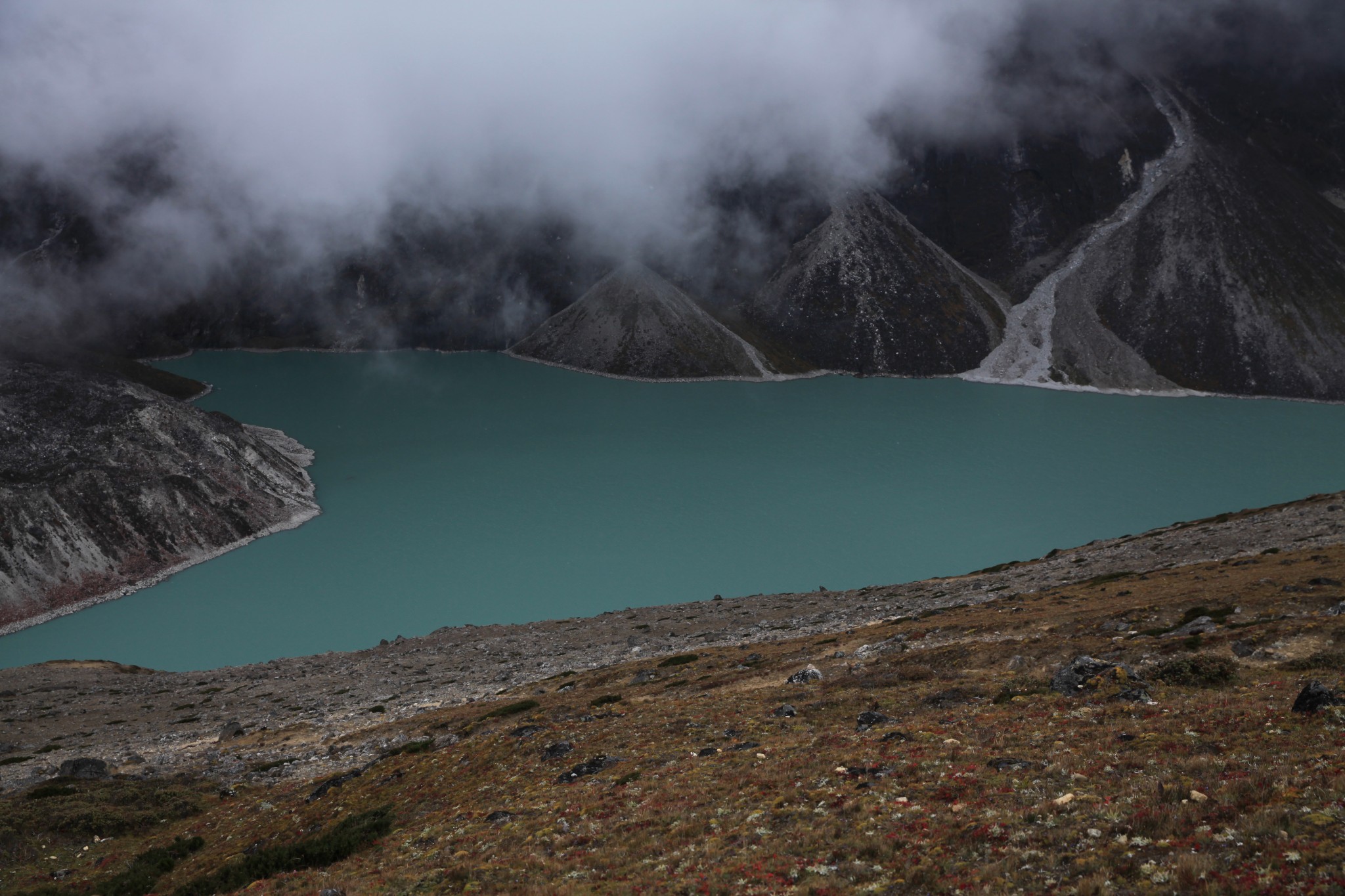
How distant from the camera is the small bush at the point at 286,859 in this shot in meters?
20.3

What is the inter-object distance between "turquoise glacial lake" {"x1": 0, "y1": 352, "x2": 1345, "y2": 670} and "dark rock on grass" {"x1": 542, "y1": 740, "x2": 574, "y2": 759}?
167 feet

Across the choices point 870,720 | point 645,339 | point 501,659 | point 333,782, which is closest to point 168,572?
point 501,659

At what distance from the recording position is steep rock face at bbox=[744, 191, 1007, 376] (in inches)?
7067

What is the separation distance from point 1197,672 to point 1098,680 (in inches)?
96.8

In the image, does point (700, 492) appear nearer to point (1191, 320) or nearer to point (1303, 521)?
point (1303, 521)

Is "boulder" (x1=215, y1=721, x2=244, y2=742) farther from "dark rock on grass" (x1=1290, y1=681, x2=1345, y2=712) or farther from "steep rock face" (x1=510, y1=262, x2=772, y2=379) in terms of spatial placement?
"steep rock face" (x1=510, y1=262, x2=772, y2=379)

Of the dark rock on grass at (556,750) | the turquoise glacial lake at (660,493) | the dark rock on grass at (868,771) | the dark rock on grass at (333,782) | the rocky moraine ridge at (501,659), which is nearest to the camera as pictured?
the dark rock on grass at (868,771)

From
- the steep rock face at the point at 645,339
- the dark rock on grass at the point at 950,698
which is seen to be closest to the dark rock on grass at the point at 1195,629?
the dark rock on grass at the point at 950,698

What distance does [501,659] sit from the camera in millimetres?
55094

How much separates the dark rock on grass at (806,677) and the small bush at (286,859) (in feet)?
50.7

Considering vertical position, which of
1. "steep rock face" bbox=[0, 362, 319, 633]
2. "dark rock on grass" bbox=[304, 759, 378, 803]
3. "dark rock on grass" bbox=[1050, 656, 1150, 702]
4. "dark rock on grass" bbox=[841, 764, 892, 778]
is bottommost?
"dark rock on grass" bbox=[304, 759, 378, 803]

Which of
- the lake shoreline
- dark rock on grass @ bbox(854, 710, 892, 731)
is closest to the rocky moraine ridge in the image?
dark rock on grass @ bbox(854, 710, 892, 731)

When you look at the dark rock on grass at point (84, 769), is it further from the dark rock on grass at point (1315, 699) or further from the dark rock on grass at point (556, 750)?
the dark rock on grass at point (1315, 699)

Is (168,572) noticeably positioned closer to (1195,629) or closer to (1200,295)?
(1195,629)
